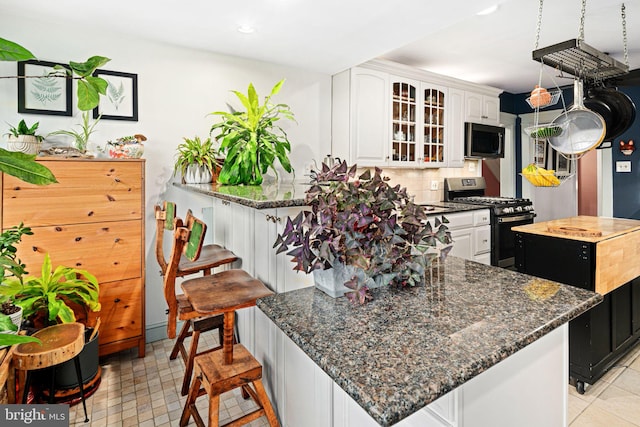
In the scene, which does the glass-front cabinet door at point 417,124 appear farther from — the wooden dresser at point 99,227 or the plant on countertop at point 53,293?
the plant on countertop at point 53,293

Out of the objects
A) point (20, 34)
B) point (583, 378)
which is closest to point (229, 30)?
point (20, 34)

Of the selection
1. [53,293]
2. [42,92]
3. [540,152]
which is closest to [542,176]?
[53,293]

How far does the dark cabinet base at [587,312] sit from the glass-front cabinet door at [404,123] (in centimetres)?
157

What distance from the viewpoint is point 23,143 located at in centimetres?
212

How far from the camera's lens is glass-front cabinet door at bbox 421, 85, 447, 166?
3.99 meters

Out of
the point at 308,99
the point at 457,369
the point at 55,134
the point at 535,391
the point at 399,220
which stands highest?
the point at 308,99

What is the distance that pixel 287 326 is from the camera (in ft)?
2.90

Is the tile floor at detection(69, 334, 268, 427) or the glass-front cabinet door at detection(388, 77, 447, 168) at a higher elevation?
the glass-front cabinet door at detection(388, 77, 447, 168)

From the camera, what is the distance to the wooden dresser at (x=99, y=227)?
215cm

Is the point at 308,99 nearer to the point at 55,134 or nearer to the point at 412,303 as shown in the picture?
the point at 55,134

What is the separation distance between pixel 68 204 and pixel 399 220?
2198 millimetres

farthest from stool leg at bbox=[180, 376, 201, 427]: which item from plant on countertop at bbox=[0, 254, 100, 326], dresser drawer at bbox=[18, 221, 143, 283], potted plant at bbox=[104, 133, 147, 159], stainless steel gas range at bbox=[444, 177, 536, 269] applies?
stainless steel gas range at bbox=[444, 177, 536, 269]

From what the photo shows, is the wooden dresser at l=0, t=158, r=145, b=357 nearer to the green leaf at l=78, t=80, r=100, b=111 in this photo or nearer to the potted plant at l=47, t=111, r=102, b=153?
the potted plant at l=47, t=111, r=102, b=153

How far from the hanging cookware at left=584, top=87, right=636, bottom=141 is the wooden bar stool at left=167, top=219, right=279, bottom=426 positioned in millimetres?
2994
